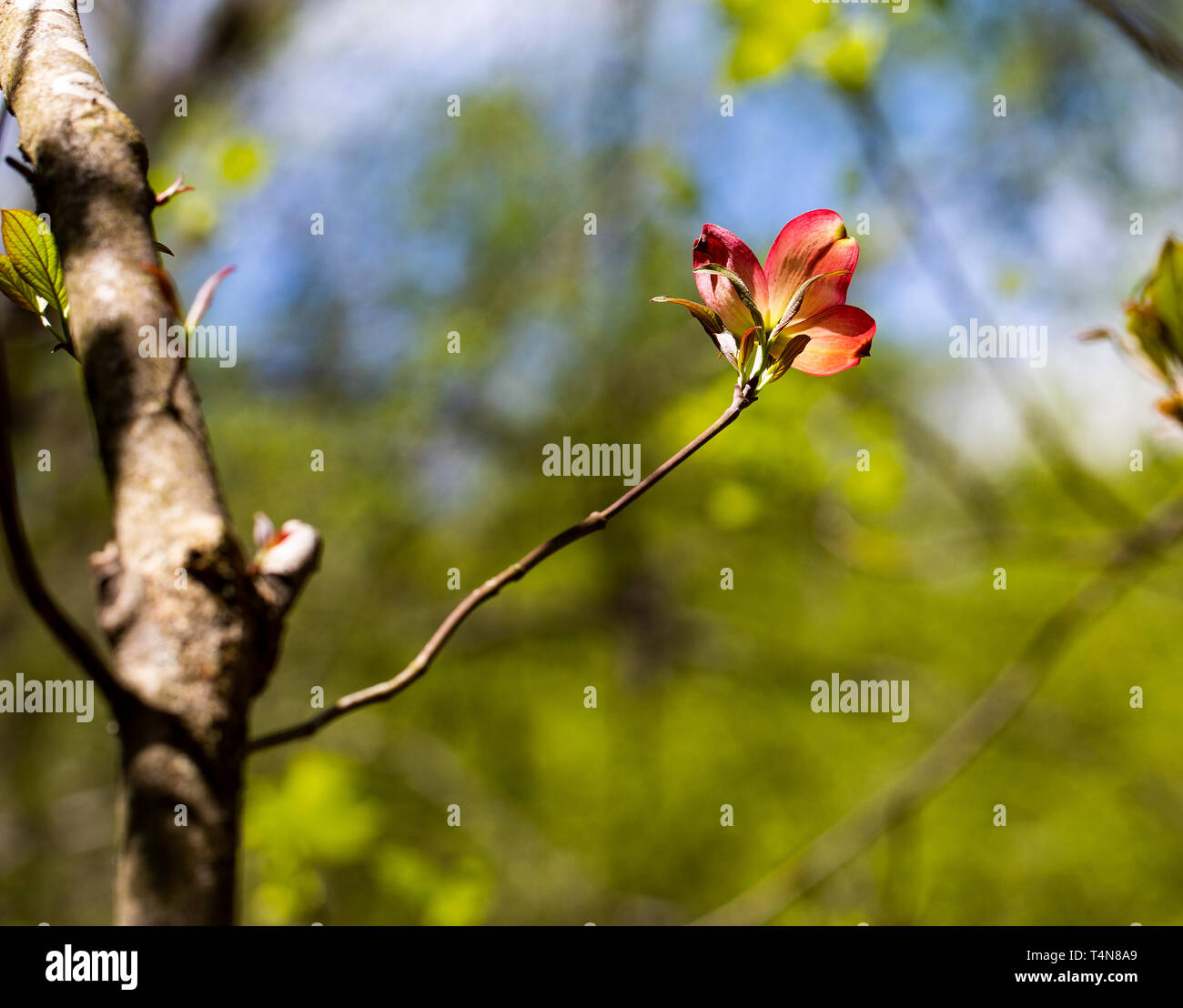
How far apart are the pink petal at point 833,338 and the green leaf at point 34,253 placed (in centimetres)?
28

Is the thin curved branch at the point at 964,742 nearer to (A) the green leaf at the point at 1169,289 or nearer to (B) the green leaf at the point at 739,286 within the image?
(A) the green leaf at the point at 1169,289

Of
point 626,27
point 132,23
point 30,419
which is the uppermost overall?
point 626,27

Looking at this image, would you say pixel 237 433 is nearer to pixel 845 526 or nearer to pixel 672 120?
pixel 672 120

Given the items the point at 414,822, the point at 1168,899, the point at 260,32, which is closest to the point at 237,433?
the point at 260,32

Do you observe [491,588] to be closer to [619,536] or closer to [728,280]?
[728,280]

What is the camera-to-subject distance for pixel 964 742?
3.63 feet

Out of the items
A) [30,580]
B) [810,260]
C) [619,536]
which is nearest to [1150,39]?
[810,260]

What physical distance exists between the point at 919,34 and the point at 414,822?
3.96 meters

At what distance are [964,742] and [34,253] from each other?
1.14m

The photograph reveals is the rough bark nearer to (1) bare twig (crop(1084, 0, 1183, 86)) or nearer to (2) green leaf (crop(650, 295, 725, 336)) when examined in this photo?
(2) green leaf (crop(650, 295, 725, 336))

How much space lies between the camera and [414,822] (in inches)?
167

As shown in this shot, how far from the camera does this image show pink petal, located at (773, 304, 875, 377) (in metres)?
0.31

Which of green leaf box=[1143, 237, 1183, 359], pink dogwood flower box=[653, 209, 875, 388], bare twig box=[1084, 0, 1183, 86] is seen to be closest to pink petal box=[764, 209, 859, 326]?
pink dogwood flower box=[653, 209, 875, 388]

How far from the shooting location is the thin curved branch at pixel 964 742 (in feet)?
3.23
